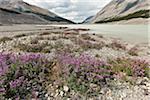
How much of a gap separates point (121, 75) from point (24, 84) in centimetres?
361

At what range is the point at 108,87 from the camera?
29.7 ft

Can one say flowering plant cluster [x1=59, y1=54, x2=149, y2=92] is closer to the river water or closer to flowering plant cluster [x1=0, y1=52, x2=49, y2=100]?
flowering plant cluster [x1=0, y1=52, x2=49, y2=100]

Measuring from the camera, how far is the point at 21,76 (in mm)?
8773

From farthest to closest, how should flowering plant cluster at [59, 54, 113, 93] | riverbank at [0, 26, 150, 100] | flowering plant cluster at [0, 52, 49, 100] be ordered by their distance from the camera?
flowering plant cluster at [59, 54, 113, 93] < riverbank at [0, 26, 150, 100] < flowering plant cluster at [0, 52, 49, 100]

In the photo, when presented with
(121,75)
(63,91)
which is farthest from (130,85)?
(63,91)

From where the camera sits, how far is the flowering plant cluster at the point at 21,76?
7906mm

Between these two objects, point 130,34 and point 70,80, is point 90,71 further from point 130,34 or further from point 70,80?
point 130,34

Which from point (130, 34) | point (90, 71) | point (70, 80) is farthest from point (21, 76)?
point (130, 34)

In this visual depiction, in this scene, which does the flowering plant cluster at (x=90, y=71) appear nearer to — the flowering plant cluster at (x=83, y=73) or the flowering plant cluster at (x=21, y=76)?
the flowering plant cluster at (x=83, y=73)

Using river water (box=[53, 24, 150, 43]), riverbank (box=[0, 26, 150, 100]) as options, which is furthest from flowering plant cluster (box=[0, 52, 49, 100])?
river water (box=[53, 24, 150, 43])

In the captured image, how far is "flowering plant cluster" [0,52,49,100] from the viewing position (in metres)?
7.91

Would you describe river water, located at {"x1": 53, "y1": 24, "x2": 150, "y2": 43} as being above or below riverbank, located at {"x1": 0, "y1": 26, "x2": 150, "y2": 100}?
below

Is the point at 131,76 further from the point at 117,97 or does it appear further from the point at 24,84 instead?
the point at 24,84

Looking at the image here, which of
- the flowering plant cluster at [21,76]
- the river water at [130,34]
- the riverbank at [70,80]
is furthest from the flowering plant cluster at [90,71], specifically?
the river water at [130,34]
